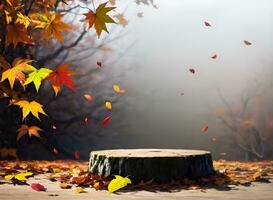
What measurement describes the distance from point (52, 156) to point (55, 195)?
25.1ft

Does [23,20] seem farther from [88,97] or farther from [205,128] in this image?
[205,128]

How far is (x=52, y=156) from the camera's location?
1102 centimetres

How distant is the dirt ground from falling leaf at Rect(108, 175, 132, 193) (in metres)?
0.10

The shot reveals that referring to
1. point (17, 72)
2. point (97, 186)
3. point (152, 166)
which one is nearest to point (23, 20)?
point (17, 72)

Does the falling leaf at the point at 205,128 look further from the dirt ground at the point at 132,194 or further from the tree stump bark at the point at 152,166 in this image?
the dirt ground at the point at 132,194

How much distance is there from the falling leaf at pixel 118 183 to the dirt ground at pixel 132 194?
10 centimetres

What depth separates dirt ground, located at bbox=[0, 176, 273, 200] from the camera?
11.3 ft

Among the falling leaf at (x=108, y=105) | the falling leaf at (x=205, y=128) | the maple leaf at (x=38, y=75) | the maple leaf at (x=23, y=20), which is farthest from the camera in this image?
the falling leaf at (x=205, y=128)

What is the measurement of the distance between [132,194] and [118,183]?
447mm

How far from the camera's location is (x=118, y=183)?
13.4 feet

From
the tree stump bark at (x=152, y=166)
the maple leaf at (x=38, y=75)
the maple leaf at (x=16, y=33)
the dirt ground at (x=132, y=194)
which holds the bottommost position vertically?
the dirt ground at (x=132, y=194)

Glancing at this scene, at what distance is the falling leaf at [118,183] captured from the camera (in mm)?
3910

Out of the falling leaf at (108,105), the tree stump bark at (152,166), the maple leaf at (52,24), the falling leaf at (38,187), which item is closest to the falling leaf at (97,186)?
the tree stump bark at (152,166)

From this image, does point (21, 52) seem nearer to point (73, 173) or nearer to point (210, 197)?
point (73, 173)
